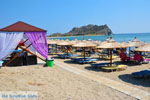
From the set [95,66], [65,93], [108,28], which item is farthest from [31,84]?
[108,28]

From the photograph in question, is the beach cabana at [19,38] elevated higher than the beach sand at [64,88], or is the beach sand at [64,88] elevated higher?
the beach cabana at [19,38]

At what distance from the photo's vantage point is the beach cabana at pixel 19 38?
35.6 ft

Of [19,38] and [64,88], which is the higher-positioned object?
[19,38]

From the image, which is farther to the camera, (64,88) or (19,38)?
(19,38)

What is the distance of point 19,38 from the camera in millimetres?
→ 11508

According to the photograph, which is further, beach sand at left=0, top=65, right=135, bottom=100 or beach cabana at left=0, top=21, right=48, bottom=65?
beach cabana at left=0, top=21, right=48, bottom=65

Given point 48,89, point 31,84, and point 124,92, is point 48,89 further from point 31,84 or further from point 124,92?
point 124,92

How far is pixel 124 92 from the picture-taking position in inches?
253

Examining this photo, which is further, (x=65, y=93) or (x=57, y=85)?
(x=57, y=85)

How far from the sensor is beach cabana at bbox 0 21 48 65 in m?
10.9

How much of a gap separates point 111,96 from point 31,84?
3.24 m

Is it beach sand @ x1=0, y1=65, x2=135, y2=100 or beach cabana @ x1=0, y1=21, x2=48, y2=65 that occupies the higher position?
beach cabana @ x1=0, y1=21, x2=48, y2=65

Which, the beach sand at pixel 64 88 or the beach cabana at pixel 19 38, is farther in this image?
the beach cabana at pixel 19 38

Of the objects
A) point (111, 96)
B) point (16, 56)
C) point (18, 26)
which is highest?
point (18, 26)
